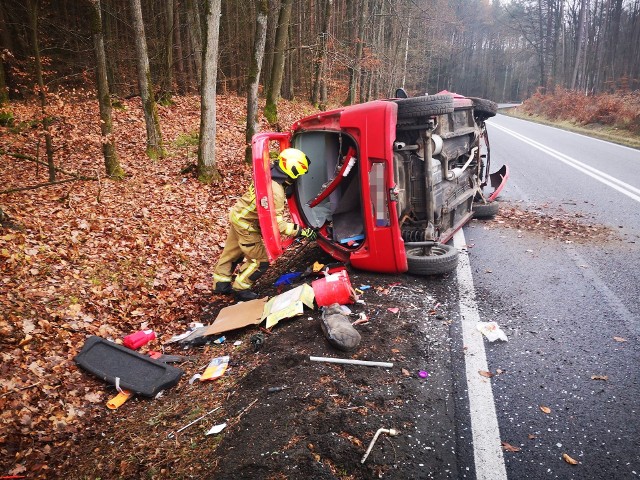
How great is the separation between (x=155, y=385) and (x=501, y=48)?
78.8m

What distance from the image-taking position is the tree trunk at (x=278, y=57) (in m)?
13.1

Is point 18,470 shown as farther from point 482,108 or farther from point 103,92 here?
point 103,92

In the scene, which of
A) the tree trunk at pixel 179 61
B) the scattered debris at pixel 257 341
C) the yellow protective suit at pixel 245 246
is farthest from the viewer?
the tree trunk at pixel 179 61

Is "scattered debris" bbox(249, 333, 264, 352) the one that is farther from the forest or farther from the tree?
the tree

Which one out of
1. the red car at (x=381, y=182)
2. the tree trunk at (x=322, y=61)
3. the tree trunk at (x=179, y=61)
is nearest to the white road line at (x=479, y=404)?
the red car at (x=381, y=182)

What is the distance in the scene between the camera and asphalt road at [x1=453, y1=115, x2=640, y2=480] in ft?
7.81

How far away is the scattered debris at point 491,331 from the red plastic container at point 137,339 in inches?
129

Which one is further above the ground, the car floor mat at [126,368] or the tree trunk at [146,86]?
the tree trunk at [146,86]

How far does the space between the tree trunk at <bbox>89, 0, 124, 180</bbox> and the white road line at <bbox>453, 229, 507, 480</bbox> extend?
7548 millimetres

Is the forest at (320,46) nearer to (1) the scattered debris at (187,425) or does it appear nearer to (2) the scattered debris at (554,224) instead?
(2) the scattered debris at (554,224)

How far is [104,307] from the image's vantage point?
190 inches

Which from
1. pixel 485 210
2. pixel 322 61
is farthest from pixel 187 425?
pixel 322 61

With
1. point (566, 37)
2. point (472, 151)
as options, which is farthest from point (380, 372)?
point (566, 37)

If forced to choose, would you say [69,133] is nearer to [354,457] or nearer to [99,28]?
[99,28]
